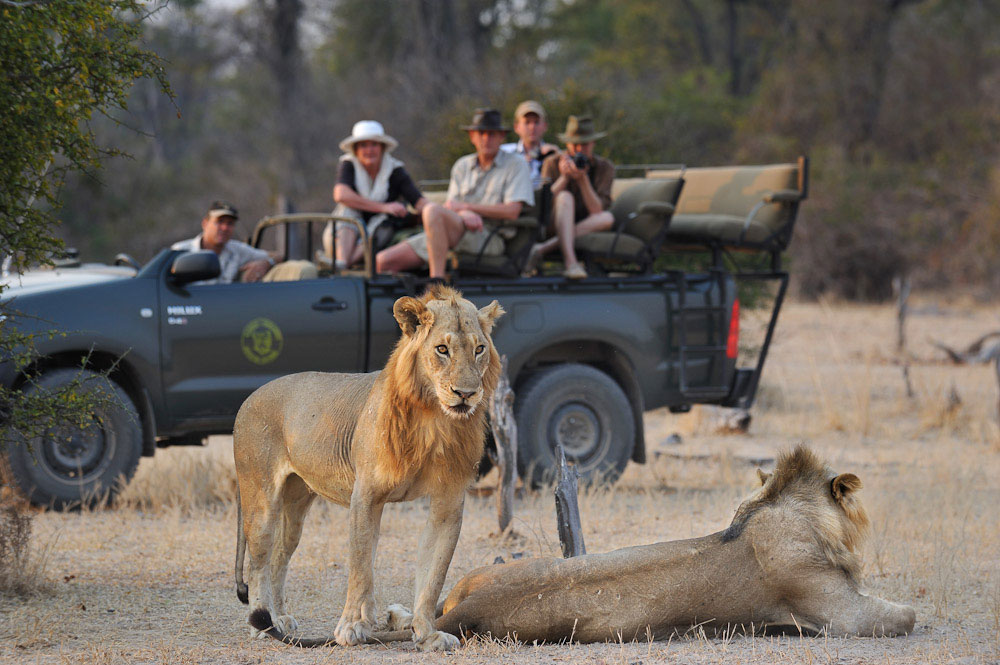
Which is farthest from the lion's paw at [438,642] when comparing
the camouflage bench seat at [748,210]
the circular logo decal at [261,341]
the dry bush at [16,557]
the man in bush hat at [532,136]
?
the man in bush hat at [532,136]

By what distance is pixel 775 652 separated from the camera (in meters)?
4.55

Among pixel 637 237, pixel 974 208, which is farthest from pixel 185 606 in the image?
pixel 974 208

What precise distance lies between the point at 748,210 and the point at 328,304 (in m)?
3.18

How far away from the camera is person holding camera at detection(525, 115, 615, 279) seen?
857 cm

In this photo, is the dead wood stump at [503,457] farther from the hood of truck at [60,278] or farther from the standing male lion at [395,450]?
the hood of truck at [60,278]

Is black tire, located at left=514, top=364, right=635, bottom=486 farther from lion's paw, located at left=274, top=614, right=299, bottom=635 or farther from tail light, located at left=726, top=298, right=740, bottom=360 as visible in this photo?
lion's paw, located at left=274, top=614, right=299, bottom=635

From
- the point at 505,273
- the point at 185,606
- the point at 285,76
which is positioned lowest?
the point at 185,606

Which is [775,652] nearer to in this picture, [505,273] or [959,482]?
[505,273]

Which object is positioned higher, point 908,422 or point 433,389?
point 433,389

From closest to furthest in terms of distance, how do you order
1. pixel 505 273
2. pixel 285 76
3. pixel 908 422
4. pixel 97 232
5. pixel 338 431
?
pixel 338 431, pixel 505 273, pixel 908 422, pixel 97 232, pixel 285 76

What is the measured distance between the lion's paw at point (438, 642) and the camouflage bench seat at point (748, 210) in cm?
481

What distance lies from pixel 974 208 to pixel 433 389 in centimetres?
2060

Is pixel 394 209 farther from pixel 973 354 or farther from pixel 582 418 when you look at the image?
pixel 973 354

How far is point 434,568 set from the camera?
4684 millimetres
